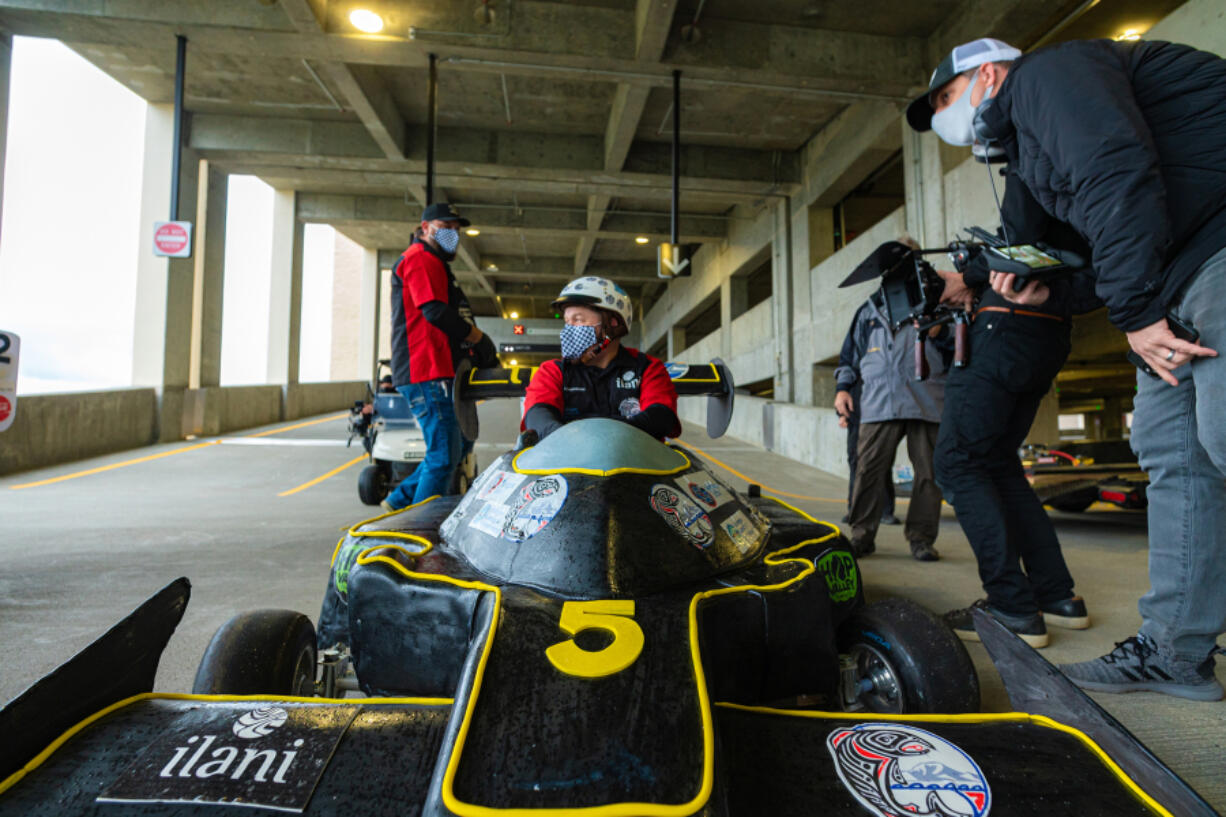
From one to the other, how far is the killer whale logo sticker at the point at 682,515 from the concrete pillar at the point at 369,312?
18.5 m

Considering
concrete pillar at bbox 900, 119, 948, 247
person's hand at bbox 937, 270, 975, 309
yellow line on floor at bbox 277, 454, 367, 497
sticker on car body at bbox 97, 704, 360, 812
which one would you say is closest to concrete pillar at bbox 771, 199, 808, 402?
concrete pillar at bbox 900, 119, 948, 247

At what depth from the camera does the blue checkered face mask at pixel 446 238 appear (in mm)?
3693

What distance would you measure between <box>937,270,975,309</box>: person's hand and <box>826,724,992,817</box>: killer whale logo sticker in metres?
1.98

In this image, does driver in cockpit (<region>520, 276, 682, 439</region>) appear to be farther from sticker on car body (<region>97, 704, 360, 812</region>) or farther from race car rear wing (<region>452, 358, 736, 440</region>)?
sticker on car body (<region>97, 704, 360, 812</region>)

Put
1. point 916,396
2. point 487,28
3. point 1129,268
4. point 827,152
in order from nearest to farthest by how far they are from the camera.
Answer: point 1129,268, point 916,396, point 487,28, point 827,152

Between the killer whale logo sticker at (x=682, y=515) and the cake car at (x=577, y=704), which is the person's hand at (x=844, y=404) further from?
the killer whale logo sticker at (x=682, y=515)

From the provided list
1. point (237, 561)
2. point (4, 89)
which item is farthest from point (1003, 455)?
point (4, 89)

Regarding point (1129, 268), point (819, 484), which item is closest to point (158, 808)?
point (1129, 268)

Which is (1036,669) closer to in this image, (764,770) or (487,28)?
(764,770)

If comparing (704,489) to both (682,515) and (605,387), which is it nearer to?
(682,515)

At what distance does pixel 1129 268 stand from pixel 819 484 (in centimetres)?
593

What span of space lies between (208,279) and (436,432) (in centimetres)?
994

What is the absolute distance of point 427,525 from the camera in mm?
1914

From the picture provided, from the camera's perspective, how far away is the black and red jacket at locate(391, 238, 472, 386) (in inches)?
139
